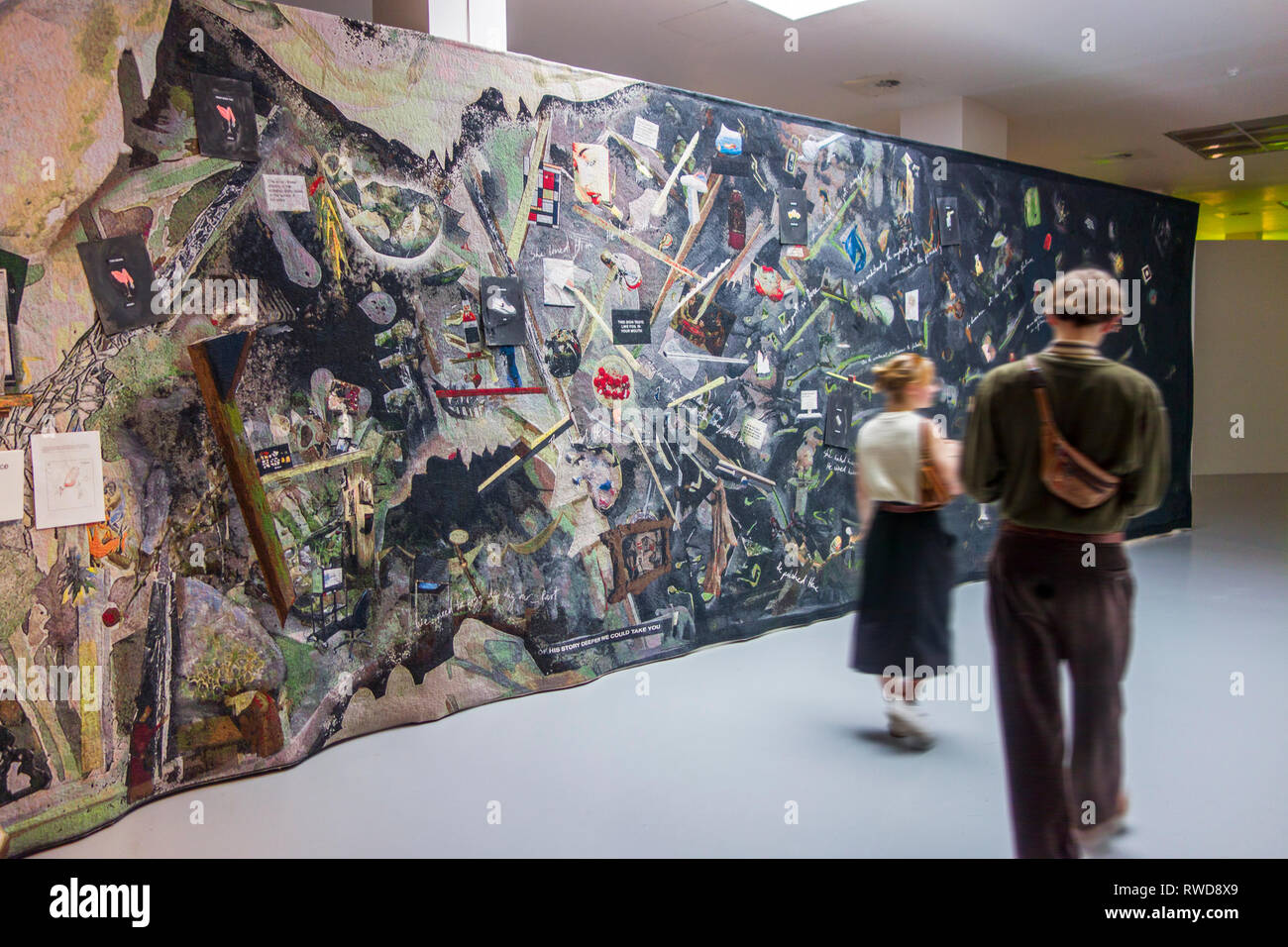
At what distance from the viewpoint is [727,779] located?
307 cm

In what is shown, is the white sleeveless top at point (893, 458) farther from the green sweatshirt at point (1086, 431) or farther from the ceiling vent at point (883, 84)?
the ceiling vent at point (883, 84)

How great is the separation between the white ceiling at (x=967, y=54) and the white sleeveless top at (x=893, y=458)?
2.93 m

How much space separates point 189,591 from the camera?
2969 millimetres

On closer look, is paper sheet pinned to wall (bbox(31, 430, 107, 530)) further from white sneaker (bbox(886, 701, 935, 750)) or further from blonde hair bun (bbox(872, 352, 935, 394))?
white sneaker (bbox(886, 701, 935, 750))

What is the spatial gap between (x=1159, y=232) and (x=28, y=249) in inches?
298

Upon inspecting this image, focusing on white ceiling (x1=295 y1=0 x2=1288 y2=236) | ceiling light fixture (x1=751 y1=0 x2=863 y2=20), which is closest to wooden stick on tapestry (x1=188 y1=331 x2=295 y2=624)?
white ceiling (x1=295 y1=0 x2=1288 y2=236)

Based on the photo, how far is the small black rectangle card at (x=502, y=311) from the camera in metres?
3.66

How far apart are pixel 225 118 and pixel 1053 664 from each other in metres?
2.90

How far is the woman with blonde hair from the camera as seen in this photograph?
3.16 meters

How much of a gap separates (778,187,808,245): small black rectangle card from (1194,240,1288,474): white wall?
935cm

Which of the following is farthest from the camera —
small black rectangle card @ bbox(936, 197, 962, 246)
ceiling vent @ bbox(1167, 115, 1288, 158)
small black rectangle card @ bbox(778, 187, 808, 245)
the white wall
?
the white wall

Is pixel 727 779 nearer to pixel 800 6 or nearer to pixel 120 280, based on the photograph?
pixel 120 280

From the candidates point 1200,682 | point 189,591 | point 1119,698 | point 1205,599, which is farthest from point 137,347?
point 1205,599

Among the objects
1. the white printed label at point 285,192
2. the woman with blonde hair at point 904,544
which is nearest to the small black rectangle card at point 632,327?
the woman with blonde hair at point 904,544
